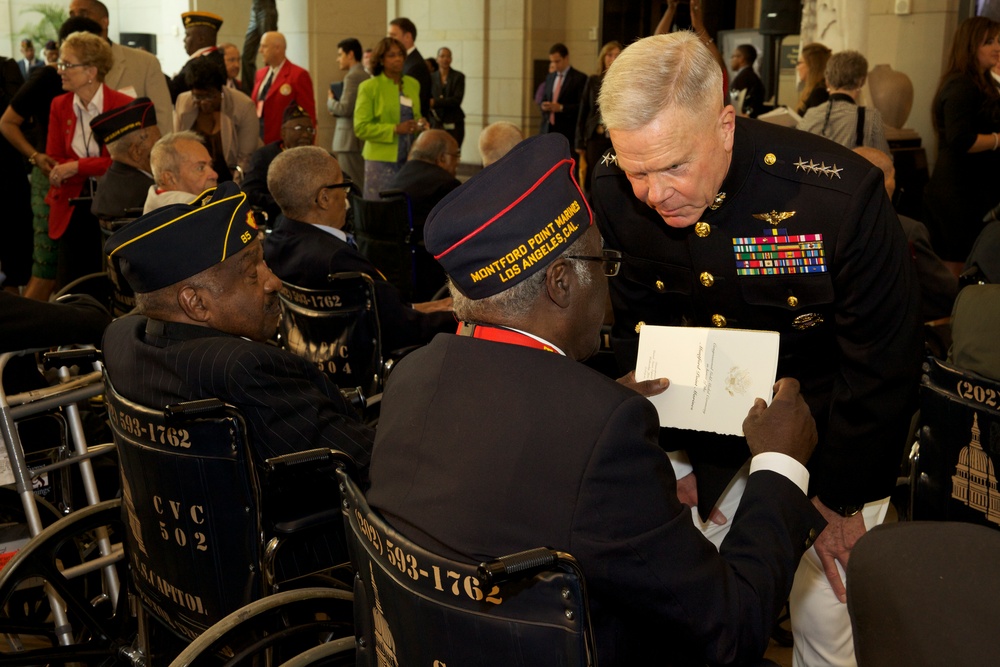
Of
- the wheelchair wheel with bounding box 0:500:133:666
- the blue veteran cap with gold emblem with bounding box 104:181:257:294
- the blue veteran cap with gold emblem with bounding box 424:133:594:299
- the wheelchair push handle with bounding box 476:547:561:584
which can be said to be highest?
the blue veteran cap with gold emblem with bounding box 424:133:594:299

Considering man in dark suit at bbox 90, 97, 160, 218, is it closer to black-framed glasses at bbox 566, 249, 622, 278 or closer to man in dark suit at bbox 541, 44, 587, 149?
black-framed glasses at bbox 566, 249, 622, 278

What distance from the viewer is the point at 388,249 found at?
4941 millimetres

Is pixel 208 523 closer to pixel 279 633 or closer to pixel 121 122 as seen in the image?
pixel 279 633

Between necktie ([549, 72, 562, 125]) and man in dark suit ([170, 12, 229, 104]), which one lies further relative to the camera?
necktie ([549, 72, 562, 125])

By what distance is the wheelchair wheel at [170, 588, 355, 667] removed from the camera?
190 cm

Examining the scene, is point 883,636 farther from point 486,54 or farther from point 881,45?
point 486,54

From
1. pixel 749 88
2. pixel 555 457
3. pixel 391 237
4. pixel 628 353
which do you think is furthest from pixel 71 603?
pixel 749 88

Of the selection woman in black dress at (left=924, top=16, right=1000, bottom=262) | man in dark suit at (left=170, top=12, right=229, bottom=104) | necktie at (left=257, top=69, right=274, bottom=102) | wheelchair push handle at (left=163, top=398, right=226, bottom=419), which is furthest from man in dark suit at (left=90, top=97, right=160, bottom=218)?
woman in black dress at (left=924, top=16, right=1000, bottom=262)

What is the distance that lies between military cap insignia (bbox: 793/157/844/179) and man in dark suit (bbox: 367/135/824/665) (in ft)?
2.10

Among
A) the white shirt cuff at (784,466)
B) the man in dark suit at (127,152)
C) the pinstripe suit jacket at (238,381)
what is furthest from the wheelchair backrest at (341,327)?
the white shirt cuff at (784,466)

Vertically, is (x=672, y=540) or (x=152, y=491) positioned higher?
(x=672, y=540)

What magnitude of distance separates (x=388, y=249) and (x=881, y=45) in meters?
5.05

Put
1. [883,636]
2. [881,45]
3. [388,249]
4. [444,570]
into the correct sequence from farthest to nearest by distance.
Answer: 1. [881,45]
2. [388,249]
3. [444,570]
4. [883,636]

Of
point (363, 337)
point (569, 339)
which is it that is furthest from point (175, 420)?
point (363, 337)
